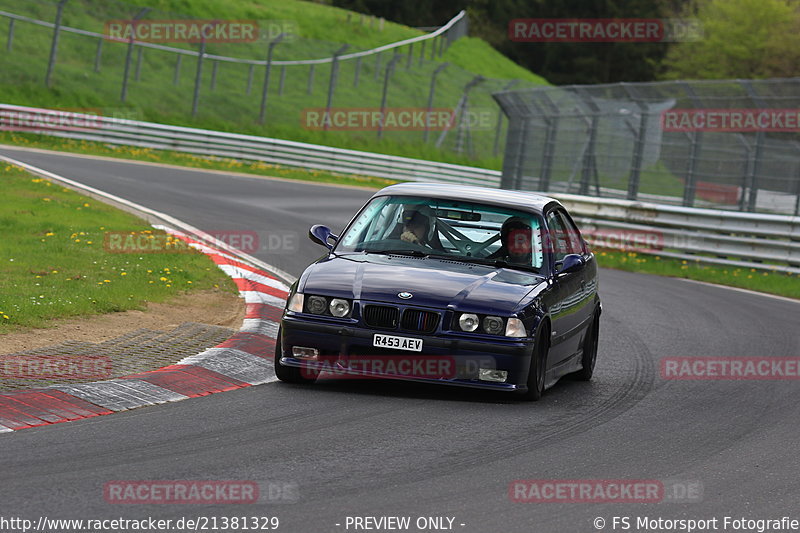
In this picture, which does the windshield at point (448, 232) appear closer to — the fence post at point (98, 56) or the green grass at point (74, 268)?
the green grass at point (74, 268)

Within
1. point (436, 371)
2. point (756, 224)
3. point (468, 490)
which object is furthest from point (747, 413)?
point (756, 224)

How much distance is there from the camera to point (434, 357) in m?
8.36

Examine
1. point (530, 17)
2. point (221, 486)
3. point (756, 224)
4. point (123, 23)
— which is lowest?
point (221, 486)

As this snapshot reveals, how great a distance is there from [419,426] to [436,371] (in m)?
0.87

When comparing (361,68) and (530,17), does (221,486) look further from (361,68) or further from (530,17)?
(530,17)

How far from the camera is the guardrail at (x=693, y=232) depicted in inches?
784

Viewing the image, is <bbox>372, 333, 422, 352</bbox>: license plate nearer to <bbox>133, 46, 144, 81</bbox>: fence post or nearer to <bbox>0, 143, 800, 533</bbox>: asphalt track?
<bbox>0, 143, 800, 533</bbox>: asphalt track

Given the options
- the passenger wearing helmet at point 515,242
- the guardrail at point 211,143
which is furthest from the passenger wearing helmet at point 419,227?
the guardrail at point 211,143

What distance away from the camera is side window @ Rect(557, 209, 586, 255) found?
1041 cm

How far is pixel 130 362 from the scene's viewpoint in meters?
8.80

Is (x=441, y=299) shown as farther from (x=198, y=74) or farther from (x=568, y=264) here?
(x=198, y=74)

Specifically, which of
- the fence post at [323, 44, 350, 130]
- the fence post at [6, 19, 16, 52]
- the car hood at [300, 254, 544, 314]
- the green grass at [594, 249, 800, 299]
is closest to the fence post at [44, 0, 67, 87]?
the fence post at [6, 19, 16, 52]

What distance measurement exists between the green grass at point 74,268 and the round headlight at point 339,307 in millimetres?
2579

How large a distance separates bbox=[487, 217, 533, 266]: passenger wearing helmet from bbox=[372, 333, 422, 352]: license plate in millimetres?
1351
